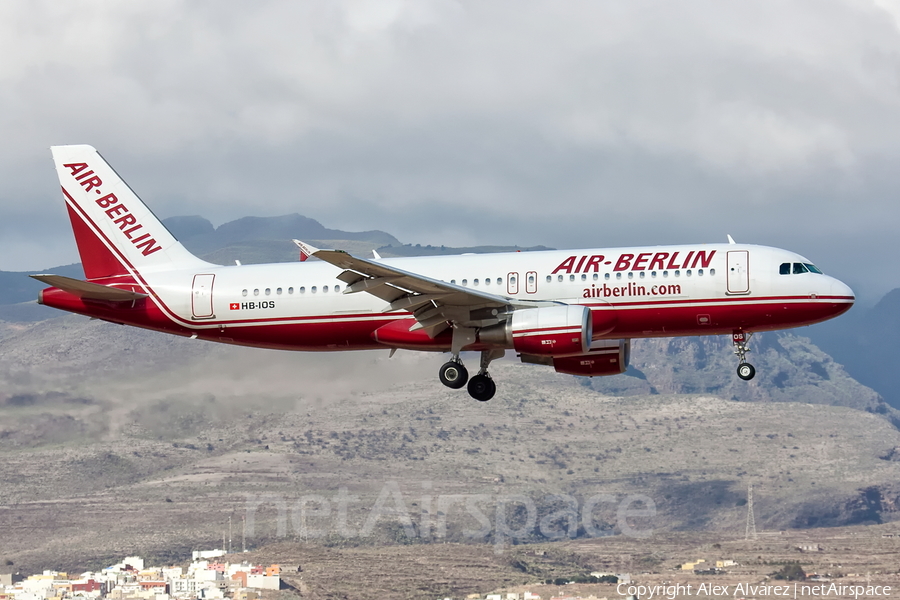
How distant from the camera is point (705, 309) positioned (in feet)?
168

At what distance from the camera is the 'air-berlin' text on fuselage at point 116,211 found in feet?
191

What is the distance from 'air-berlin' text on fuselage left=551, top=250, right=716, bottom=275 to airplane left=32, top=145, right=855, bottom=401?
5 centimetres

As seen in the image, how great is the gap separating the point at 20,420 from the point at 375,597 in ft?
169

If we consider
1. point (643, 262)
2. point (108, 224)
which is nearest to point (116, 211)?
point (108, 224)

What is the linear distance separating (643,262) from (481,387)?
8.40 meters

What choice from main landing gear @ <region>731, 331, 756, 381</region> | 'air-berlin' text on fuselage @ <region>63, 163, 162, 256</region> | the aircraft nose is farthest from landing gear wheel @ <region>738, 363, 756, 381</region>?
'air-berlin' text on fuselage @ <region>63, 163, 162, 256</region>

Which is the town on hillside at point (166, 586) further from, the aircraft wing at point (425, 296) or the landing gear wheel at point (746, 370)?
the landing gear wheel at point (746, 370)

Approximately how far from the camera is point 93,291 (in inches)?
2162

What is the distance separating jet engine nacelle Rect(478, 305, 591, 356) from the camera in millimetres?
49781

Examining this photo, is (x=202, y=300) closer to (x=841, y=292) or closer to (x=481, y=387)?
(x=481, y=387)

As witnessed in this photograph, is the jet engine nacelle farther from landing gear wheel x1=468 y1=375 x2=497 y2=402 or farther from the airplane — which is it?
landing gear wheel x1=468 y1=375 x2=497 y2=402

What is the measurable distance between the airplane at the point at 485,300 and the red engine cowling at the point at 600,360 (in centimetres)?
6

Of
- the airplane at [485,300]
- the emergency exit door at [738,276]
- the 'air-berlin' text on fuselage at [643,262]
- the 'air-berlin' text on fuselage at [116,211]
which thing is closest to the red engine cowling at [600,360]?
the airplane at [485,300]

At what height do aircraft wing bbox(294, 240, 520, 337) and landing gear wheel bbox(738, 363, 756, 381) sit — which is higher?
aircraft wing bbox(294, 240, 520, 337)
